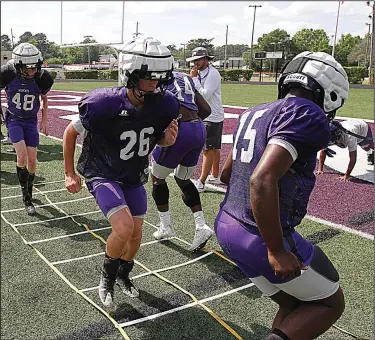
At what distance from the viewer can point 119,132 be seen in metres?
3.14

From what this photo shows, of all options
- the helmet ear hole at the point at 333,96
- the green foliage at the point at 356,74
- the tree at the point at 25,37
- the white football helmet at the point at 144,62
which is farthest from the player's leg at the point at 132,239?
the green foliage at the point at 356,74

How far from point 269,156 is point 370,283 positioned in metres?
2.34

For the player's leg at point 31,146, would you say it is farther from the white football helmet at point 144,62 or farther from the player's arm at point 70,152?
the white football helmet at point 144,62

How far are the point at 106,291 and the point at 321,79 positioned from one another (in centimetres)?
204

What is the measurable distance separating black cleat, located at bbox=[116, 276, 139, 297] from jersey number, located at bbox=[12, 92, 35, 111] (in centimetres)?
281

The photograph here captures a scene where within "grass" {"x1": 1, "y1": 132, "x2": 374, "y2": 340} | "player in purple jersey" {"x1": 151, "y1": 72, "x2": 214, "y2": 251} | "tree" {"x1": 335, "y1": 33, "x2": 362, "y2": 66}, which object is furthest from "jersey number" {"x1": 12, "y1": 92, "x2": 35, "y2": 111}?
"tree" {"x1": 335, "y1": 33, "x2": 362, "y2": 66}

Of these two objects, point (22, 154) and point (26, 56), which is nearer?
point (26, 56)

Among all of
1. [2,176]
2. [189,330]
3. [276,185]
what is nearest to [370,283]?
[189,330]

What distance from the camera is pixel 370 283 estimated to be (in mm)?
3795

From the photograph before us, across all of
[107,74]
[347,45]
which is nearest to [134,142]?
[107,74]

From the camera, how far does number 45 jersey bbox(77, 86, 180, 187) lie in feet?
10.1

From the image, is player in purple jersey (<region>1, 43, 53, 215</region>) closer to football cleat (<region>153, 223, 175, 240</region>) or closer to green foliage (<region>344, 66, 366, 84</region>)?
football cleat (<region>153, 223, 175, 240</region>)

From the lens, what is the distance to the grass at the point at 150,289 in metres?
3.11

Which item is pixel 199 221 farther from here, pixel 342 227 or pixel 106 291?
pixel 342 227
